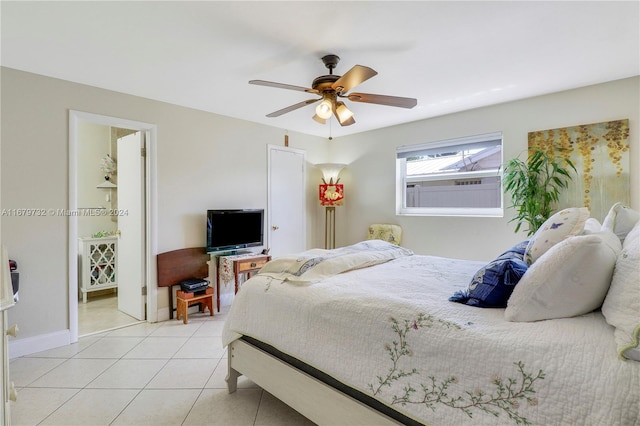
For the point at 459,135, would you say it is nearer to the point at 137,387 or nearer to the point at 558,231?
the point at 558,231

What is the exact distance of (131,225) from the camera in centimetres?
351

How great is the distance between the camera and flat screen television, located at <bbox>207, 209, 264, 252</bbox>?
3562 millimetres

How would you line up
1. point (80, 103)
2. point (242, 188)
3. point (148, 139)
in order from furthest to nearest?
point (242, 188)
point (148, 139)
point (80, 103)

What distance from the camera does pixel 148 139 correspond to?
3.33 m

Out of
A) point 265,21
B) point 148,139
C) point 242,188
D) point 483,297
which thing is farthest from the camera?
point 242,188

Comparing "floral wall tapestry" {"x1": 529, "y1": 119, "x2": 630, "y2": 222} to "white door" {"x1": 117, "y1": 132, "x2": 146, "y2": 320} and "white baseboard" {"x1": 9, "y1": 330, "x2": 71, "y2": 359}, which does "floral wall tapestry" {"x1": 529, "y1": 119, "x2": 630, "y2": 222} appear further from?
"white baseboard" {"x1": 9, "y1": 330, "x2": 71, "y2": 359}

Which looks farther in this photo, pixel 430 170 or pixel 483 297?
pixel 430 170

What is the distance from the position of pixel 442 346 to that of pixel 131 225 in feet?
11.8

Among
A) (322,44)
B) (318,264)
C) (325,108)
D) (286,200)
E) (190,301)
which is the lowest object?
(190,301)

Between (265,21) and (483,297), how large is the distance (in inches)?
78.8

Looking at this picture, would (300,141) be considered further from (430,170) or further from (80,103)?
(80,103)

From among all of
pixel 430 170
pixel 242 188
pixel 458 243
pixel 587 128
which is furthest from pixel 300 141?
pixel 587 128

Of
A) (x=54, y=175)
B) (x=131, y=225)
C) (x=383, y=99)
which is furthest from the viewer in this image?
(x=131, y=225)

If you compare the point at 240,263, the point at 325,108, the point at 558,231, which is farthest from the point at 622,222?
the point at 240,263
